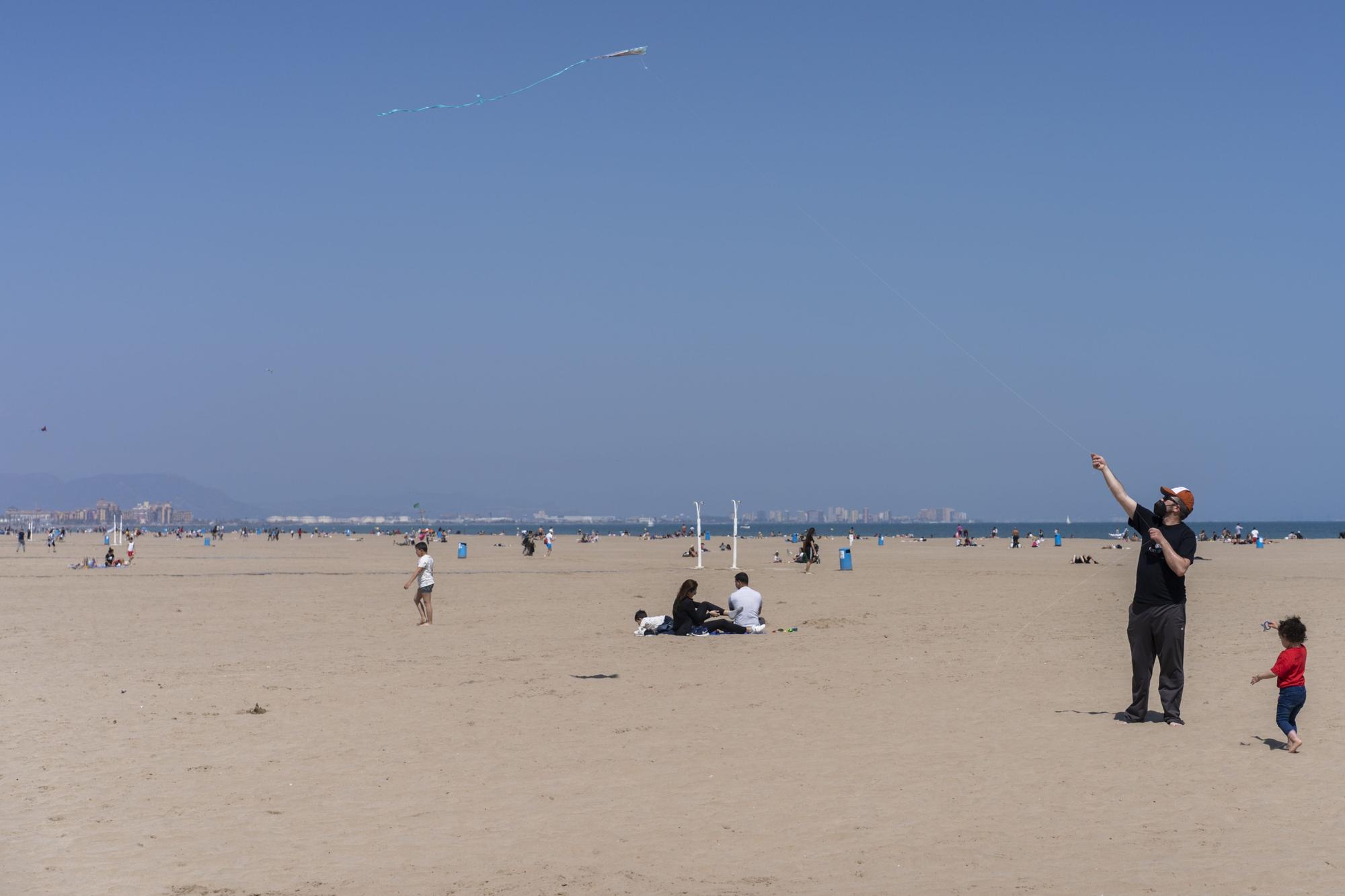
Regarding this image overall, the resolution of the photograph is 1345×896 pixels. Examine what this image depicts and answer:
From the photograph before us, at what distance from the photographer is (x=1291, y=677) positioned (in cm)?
878

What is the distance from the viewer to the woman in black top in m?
17.2

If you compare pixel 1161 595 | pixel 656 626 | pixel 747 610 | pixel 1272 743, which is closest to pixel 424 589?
pixel 656 626

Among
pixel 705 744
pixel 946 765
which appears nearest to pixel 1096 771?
pixel 946 765

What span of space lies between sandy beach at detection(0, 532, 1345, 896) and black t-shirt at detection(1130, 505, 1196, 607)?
41.2 inches

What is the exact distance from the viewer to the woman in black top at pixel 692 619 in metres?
17.2

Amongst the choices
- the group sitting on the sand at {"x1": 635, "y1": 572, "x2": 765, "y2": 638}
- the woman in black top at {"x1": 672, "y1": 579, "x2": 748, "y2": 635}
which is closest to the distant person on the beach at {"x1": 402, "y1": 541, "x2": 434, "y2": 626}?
the group sitting on the sand at {"x1": 635, "y1": 572, "x2": 765, "y2": 638}

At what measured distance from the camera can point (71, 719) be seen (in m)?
9.95

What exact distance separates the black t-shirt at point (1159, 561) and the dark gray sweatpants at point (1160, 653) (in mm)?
77

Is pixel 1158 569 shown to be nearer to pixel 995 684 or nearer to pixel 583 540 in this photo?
pixel 995 684

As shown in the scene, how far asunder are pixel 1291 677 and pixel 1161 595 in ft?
4.39

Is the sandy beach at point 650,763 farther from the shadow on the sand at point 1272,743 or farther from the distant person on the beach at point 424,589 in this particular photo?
the distant person on the beach at point 424,589

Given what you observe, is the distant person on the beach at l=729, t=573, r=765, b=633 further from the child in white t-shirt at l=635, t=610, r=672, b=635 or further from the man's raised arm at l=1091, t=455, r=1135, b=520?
the man's raised arm at l=1091, t=455, r=1135, b=520

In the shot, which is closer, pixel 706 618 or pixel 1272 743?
pixel 1272 743

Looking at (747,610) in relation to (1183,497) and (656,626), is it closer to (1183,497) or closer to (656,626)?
(656,626)
